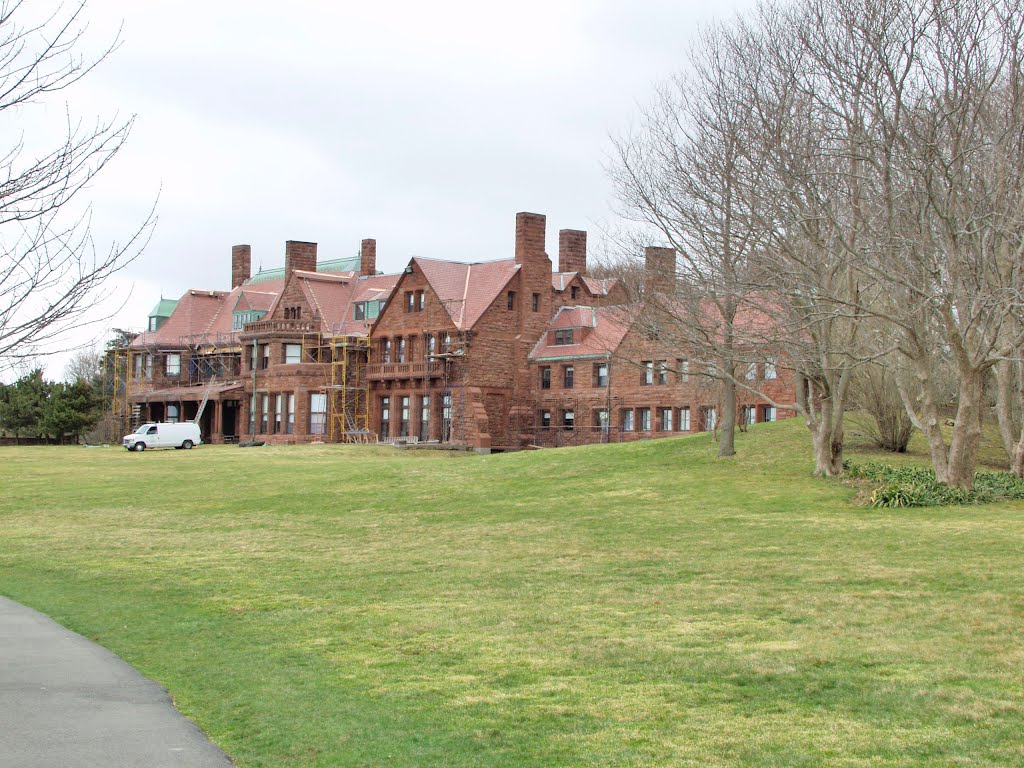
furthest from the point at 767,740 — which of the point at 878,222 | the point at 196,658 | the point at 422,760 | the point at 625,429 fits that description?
the point at 625,429

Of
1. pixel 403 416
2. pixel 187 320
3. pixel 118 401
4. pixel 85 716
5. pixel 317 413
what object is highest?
pixel 187 320

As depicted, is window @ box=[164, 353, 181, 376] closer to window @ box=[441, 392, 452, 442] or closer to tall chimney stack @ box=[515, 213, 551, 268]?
window @ box=[441, 392, 452, 442]

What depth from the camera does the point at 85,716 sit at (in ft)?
30.2

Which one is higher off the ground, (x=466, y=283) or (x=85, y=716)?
(x=466, y=283)

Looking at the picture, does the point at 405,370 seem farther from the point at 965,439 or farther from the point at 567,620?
the point at 567,620

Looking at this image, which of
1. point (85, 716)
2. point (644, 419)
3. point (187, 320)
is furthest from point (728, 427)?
point (187, 320)

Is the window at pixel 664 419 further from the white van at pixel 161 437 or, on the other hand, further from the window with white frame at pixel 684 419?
the white van at pixel 161 437

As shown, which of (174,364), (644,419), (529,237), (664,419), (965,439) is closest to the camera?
(965,439)

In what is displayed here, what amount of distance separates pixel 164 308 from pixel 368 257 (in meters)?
16.2

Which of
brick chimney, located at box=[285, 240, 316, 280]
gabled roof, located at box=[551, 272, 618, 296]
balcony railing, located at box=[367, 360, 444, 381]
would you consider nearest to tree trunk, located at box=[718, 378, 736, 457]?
balcony railing, located at box=[367, 360, 444, 381]

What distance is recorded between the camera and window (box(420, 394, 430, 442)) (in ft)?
220

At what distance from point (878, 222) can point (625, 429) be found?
39279 mm

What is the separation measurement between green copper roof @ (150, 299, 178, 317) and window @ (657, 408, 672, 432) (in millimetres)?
→ 40280

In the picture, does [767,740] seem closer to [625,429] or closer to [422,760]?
[422,760]
